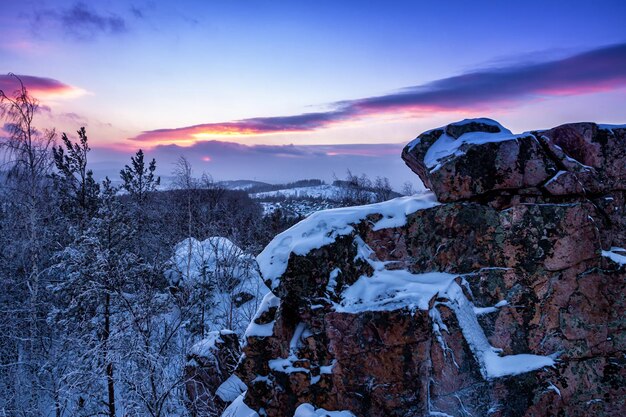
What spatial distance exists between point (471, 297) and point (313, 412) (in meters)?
3.50

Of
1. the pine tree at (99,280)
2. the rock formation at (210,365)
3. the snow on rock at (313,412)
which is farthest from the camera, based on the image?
the pine tree at (99,280)

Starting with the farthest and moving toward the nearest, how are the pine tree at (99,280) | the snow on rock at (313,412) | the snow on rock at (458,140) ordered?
the pine tree at (99,280)
the snow on rock at (458,140)
the snow on rock at (313,412)

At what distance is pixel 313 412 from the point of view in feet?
22.4

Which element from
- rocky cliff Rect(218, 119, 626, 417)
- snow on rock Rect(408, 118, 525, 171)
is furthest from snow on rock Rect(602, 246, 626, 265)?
snow on rock Rect(408, 118, 525, 171)

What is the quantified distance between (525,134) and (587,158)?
118 cm

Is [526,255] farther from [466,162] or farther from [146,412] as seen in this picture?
[146,412]

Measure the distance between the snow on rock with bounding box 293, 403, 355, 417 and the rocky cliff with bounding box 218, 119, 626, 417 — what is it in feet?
0.09

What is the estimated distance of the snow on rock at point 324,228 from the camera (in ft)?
23.9

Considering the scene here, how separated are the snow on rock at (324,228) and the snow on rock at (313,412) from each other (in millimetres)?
2207

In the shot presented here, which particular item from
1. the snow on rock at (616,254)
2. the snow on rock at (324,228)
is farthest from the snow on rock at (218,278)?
the snow on rock at (616,254)

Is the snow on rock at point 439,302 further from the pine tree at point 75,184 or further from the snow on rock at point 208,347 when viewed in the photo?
the pine tree at point 75,184

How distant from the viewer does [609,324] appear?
6.75 meters

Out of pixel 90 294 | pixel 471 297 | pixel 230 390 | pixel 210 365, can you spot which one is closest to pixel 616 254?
pixel 471 297

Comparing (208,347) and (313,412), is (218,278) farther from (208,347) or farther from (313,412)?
(313,412)
